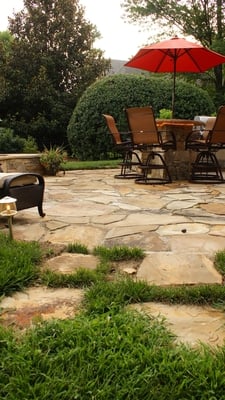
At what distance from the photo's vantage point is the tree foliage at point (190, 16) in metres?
10.9

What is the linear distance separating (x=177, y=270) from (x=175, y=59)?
4601 mm

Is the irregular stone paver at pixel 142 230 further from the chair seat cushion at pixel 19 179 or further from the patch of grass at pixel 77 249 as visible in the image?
the chair seat cushion at pixel 19 179

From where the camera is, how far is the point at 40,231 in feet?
8.67

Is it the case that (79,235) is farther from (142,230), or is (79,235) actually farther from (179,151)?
(179,151)

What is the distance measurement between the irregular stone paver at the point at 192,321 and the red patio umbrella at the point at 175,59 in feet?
15.1

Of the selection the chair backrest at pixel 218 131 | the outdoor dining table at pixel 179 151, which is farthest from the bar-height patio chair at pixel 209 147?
the outdoor dining table at pixel 179 151

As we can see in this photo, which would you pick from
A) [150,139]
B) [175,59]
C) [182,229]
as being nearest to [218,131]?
[150,139]

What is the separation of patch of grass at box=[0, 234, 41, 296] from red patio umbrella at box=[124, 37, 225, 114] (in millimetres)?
4160

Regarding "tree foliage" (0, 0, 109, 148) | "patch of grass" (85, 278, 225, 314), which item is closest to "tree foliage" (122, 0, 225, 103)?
"tree foliage" (0, 0, 109, 148)

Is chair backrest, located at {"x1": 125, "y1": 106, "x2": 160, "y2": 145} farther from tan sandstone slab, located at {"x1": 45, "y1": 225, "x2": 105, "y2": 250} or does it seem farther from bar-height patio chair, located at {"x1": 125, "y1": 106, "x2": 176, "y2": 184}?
tan sandstone slab, located at {"x1": 45, "y1": 225, "x2": 105, "y2": 250}

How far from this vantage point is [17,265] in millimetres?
1856

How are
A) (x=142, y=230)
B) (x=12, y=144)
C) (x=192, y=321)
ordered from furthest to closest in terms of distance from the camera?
(x=12, y=144) → (x=142, y=230) → (x=192, y=321)

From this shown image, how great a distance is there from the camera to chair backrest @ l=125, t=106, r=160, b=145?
15.6 feet

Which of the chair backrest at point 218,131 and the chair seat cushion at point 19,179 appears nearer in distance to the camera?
the chair seat cushion at point 19,179
